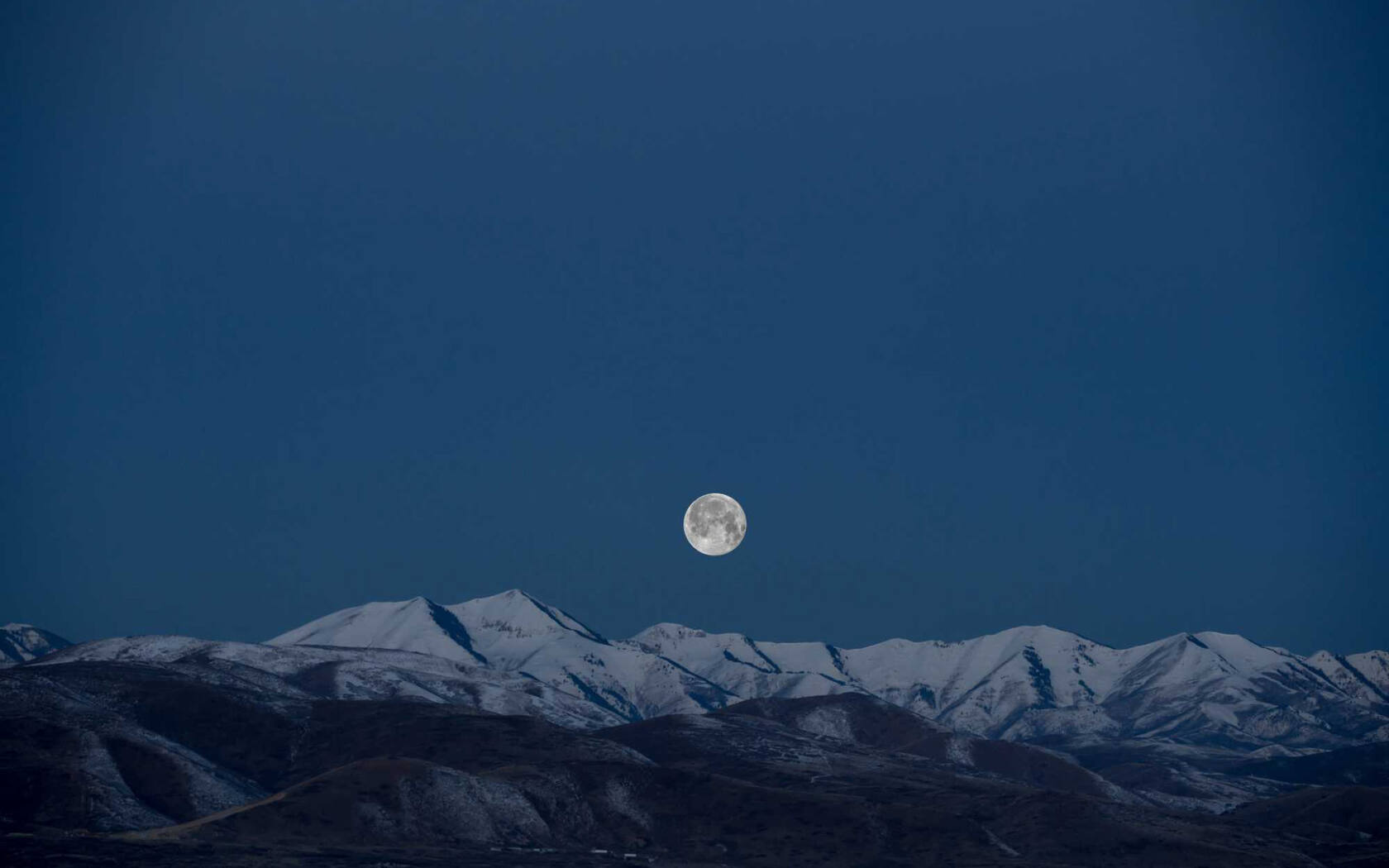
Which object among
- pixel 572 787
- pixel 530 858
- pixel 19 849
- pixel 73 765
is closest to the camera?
pixel 19 849

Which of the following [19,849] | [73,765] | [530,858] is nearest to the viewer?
[19,849]

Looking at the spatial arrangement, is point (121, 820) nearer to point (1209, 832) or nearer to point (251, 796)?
point (251, 796)

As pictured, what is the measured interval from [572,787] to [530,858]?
25376mm

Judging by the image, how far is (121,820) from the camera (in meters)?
153

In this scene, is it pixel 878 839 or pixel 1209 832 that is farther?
pixel 1209 832

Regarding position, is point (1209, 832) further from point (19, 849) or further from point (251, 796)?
point (19, 849)

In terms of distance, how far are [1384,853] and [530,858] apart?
11181 cm

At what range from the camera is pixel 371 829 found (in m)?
152

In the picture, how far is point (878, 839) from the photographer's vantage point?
164 meters

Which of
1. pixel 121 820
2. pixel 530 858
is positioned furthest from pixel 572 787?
Result: pixel 121 820

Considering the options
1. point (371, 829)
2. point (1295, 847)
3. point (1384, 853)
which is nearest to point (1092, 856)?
point (1295, 847)

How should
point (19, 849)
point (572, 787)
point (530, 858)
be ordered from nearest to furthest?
point (19, 849) < point (530, 858) < point (572, 787)

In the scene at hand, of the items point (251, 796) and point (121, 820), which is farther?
point (251, 796)

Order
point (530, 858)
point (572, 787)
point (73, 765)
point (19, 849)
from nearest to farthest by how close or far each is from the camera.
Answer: point (19, 849)
point (530, 858)
point (73, 765)
point (572, 787)
